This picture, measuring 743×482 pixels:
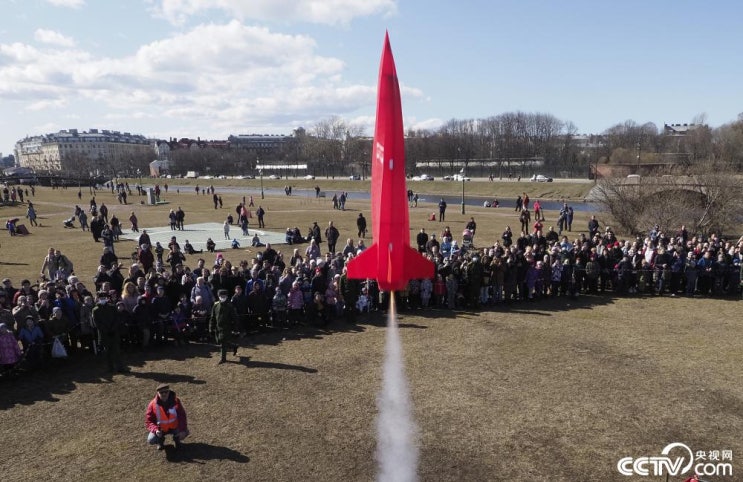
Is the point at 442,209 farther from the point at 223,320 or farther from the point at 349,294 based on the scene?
the point at 223,320

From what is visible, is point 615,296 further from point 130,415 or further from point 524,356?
point 130,415

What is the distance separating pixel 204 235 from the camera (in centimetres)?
3125

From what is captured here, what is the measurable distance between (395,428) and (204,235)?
25145 mm

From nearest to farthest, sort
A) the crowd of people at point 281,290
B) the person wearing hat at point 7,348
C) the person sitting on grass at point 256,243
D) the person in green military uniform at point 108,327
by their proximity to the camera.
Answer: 1. the person wearing hat at point 7,348
2. the person in green military uniform at point 108,327
3. the crowd of people at point 281,290
4. the person sitting on grass at point 256,243

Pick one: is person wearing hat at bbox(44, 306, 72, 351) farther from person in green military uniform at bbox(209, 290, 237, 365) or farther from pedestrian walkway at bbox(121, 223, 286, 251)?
pedestrian walkway at bbox(121, 223, 286, 251)

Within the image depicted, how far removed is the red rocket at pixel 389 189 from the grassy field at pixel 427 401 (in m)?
3.04

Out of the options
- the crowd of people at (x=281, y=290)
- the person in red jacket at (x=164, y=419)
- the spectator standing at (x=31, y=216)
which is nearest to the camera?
the person in red jacket at (x=164, y=419)

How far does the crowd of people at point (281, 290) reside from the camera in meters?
11.8

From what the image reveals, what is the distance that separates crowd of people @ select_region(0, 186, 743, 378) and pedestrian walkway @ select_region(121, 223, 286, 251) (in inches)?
338

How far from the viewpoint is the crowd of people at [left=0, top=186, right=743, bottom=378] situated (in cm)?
1181

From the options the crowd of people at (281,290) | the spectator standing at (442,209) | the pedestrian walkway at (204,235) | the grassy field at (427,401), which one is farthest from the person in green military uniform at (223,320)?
the spectator standing at (442,209)

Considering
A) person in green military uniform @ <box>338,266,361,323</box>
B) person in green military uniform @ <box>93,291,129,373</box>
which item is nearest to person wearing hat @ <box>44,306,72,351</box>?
person in green military uniform @ <box>93,291,129,373</box>

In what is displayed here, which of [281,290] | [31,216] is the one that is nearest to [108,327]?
[281,290]

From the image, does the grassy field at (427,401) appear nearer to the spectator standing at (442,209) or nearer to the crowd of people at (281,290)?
the crowd of people at (281,290)
